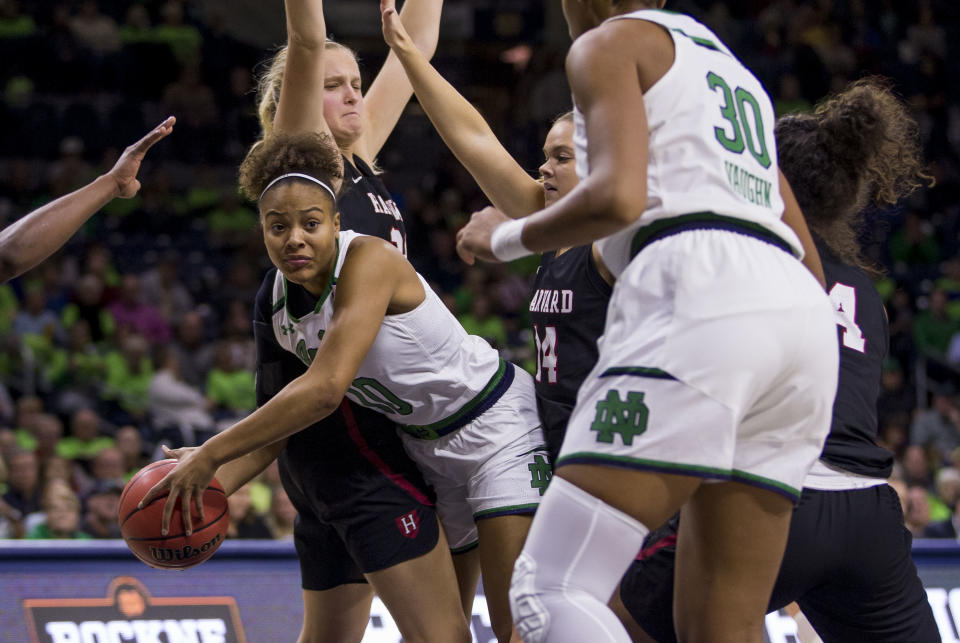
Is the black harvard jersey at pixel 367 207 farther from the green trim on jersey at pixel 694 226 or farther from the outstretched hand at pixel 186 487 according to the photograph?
the green trim on jersey at pixel 694 226

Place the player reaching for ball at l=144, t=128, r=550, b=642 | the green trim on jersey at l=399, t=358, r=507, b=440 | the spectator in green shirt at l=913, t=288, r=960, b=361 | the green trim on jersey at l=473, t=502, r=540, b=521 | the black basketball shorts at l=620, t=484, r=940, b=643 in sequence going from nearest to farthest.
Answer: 1. the black basketball shorts at l=620, t=484, r=940, b=643
2. the player reaching for ball at l=144, t=128, r=550, b=642
3. the green trim on jersey at l=473, t=502, r=540, b=521
4. the green trim on jersey at l=399, t=358, r=507, b=440
5. the spectator in green shirt at l=913, t=288, r=960, b=361

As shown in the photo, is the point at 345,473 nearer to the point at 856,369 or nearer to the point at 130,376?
the point at 856,369

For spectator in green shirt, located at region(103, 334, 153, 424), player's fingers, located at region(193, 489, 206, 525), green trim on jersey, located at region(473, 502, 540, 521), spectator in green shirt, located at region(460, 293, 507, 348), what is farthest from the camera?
spectator in green shirt, located at region(460, 293, 507, 348)

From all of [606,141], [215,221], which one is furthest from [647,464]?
[215,221]

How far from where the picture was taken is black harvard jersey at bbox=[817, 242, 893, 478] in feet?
8.78

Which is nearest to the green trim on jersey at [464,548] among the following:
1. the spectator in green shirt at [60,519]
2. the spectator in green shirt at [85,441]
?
the spectator in green shirt at [60,519]

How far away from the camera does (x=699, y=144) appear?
2.23 metres

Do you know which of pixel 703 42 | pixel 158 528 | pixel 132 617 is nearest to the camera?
pixel 703 42

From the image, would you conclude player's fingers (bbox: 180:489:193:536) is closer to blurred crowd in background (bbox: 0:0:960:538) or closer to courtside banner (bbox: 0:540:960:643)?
courtside banner (bbox: 0:540:960:643)

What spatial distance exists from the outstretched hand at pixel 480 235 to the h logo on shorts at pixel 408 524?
0.90 metres

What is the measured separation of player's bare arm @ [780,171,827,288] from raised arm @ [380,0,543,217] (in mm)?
902

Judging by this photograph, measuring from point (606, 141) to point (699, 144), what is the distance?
21 centimetres

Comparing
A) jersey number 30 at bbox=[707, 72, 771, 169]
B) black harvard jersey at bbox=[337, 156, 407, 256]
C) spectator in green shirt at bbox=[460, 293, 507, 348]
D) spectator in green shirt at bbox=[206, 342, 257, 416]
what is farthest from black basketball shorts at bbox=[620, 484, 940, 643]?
Answer: spectator in green shirt at bbox=[460, 293, 507, 348]

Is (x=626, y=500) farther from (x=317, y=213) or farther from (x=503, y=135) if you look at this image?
(x=503, y=135)
